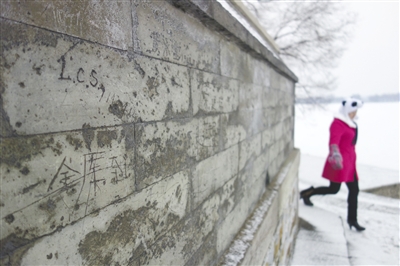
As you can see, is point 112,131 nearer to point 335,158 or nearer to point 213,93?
point 213,93

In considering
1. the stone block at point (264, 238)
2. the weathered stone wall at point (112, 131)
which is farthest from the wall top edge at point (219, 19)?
the stone block at point (264, 238)

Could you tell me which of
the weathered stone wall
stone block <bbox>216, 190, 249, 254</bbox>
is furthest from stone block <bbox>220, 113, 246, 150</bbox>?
stone block <bbox>216, 190, 249, 254</bbox>

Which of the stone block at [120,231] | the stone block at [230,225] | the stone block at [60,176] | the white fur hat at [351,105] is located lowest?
the stone block at [230,225]

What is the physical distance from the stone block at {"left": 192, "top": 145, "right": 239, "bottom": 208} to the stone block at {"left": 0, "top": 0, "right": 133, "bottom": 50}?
30.3 inches

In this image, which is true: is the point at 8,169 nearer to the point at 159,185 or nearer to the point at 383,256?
the point at 159,185

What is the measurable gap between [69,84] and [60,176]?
24cm

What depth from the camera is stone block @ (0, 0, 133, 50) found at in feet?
2.06

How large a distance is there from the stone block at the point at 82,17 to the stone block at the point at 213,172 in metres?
0.77

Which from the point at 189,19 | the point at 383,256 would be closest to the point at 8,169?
the point at 189,19

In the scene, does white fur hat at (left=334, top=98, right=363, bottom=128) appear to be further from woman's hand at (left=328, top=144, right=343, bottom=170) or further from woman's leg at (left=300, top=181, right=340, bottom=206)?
woman's leg at (left=300, top=181, right=340, bottom=206)

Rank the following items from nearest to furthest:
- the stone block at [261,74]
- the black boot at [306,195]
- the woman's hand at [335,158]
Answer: the stone block at [261,74], the woman's hand at [335,158], the black boot at [306,195]

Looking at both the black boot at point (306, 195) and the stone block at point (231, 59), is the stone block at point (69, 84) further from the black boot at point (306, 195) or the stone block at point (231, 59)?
the black boot at point (306, 195)

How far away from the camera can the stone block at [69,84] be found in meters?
0.62

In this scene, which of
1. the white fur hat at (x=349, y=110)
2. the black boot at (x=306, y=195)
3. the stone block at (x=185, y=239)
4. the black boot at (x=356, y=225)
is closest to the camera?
the stone block at (x=185, y=239)
